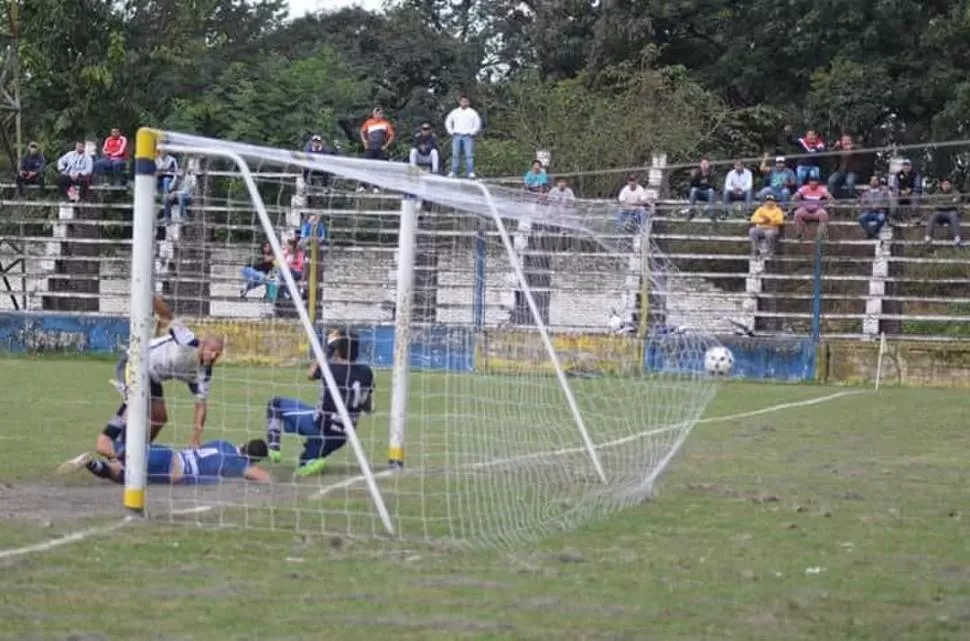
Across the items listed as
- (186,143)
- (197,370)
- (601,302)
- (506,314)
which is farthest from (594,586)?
(601,302)

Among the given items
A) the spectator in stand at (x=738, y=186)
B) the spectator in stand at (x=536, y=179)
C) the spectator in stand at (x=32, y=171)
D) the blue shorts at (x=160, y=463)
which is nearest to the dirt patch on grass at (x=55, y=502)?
the blue shorts at (x=160, y=463)

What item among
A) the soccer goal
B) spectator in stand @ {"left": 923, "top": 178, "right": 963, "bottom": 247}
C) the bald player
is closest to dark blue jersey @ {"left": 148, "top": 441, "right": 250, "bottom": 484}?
the soccer goal

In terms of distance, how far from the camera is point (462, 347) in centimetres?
2045

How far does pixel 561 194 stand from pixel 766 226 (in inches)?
156

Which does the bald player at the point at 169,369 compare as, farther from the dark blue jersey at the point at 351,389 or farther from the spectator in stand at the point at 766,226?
the spectator in stand at the point at 766,226

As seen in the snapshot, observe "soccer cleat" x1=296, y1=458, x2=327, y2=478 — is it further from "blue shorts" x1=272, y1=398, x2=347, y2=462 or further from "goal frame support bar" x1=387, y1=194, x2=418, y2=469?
"goal frame support bar" x1=387, y1=194, x2=418, y2=469

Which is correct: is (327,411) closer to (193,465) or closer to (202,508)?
(193,465)

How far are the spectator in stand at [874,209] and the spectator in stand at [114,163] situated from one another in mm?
14192

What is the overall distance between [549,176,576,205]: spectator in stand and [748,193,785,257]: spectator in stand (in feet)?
11.0

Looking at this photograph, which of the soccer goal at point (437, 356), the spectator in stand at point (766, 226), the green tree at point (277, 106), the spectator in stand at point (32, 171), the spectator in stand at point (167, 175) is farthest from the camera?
the green tree at point (277, 106)

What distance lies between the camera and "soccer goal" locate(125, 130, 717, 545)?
11.4 meters

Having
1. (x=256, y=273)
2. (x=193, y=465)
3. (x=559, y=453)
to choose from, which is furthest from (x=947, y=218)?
(x=193, y=465)

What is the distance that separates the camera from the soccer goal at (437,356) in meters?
11.4

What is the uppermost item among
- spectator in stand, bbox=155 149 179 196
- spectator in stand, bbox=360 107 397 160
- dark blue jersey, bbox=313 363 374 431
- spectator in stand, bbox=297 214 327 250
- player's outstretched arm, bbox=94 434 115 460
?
spectator in stand, bbox=360 107 397 160
